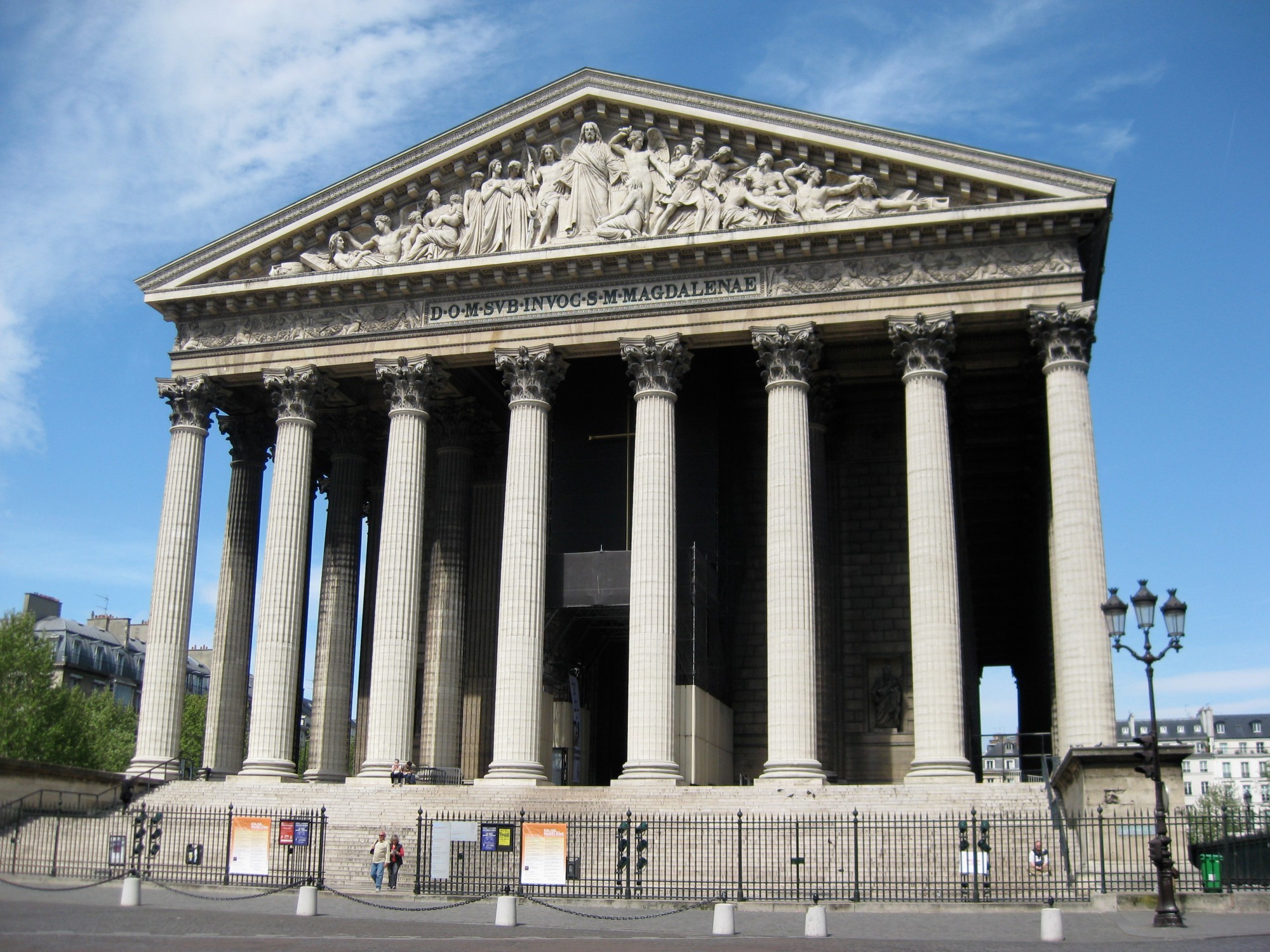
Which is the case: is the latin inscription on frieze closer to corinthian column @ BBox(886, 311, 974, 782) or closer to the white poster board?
corinthian column @ BBox(886, 311, 974, 782)

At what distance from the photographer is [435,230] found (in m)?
39.2

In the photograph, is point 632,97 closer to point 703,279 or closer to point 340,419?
point 703,279

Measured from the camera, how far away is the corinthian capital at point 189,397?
4000cm

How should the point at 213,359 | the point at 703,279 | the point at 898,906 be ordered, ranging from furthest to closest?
1. the point at 213,359
2. the point at 703,279
3. the point at 898,906

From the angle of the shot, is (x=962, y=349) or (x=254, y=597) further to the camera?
(x=254, y=597)

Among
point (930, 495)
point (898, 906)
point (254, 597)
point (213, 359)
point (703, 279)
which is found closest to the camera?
point (898, 906)

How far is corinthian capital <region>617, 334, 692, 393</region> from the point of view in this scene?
36594mm

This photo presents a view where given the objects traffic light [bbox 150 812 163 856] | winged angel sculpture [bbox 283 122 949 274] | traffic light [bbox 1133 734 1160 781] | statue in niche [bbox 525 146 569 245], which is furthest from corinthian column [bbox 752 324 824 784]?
traffic light [bbox 150 812 163 856]

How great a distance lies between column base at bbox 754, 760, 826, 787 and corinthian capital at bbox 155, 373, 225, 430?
19723mm

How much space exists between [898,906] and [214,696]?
2356 centimetres

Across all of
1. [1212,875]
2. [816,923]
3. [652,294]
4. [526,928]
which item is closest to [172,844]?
[526,928]

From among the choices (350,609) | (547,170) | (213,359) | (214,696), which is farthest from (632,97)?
(214,696)

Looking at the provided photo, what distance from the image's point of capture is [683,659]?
38.0 m

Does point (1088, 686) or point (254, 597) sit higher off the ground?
point (254, 597)
